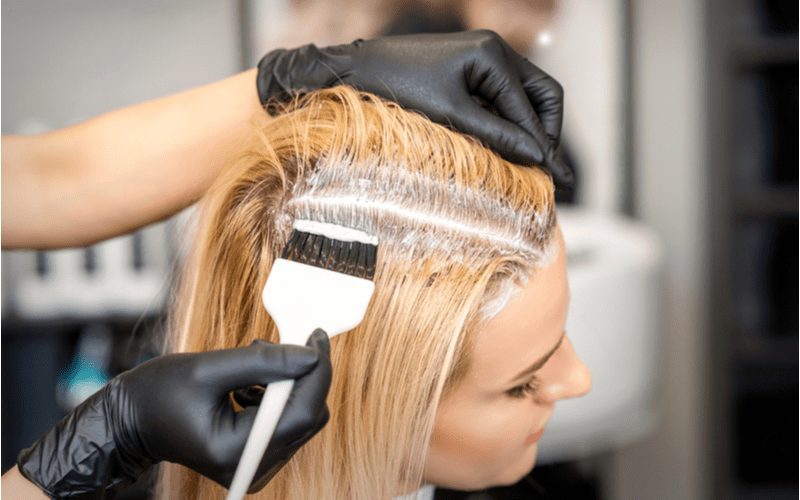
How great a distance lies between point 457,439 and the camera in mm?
949

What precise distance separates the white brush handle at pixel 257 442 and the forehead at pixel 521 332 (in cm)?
28

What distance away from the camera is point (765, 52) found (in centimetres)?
227

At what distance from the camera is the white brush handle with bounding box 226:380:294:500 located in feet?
2.18

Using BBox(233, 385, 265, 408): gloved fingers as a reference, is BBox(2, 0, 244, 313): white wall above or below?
above

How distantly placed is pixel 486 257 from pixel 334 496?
33cm

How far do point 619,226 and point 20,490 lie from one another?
5.91 feet

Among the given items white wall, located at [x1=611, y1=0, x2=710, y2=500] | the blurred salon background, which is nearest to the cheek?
the blurred salon background

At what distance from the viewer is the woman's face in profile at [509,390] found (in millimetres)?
902

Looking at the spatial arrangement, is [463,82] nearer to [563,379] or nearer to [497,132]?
[497,132]

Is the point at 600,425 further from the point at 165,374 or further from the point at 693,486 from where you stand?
the point at 165,374

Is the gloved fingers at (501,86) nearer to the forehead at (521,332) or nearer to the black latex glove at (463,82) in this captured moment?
the black latex glove at (463,82)

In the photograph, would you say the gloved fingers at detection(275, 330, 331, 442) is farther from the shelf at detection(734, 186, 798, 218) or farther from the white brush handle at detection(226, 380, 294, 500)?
the shelf at detection(734, 186, 798, 218)

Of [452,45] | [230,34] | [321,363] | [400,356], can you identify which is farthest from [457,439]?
[230,34]

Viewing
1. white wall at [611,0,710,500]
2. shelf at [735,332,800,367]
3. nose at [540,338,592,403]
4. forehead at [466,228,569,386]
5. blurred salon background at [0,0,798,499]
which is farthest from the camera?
white wall at [611,0,710,500]
